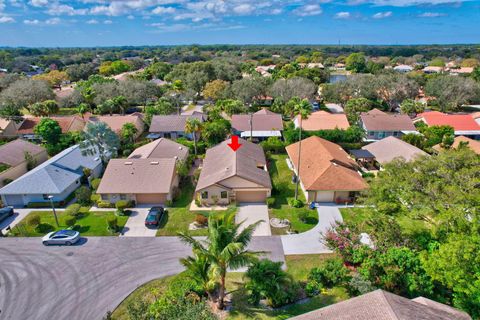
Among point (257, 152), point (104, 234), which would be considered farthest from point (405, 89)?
point (104, 234)

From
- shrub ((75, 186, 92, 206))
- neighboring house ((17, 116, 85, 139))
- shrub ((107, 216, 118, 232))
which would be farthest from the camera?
neighboring house ((17, 116, 85, 139))

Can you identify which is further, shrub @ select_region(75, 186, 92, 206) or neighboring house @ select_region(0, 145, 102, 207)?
shrub @ select_region(75, 186, 92, 206)

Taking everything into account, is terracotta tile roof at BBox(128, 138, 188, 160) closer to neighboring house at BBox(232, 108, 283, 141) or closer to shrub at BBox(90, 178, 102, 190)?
shrub at BBox(90, 178, 102, 190)

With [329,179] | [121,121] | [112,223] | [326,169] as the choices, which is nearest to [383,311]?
[329,179]

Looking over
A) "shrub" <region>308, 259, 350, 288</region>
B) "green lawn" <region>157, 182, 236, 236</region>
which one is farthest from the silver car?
"shrub" <region>308, 259, 350, 288</region>

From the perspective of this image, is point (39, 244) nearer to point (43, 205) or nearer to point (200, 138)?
point (43, 205)

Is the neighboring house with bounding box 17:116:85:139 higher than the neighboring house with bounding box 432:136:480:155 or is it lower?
higher
